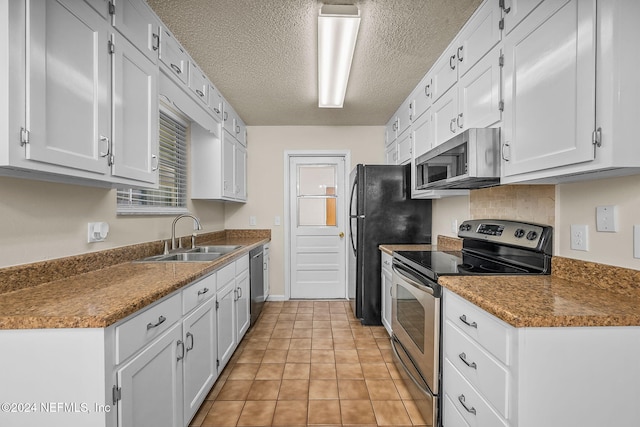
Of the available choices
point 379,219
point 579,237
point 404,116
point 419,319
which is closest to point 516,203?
point 579,237

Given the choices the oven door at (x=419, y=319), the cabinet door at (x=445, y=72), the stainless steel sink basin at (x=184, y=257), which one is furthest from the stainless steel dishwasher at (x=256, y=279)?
the cabinet door at (x=445, y=72)

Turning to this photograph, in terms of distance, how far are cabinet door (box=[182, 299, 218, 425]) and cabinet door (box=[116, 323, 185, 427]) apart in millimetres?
72

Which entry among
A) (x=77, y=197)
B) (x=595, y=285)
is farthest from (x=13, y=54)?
(x=595, y=285)

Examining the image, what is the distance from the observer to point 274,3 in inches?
68.7

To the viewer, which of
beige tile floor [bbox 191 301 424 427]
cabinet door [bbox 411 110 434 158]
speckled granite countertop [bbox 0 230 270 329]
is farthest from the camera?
cabinet door [bbox 411 110 434 158]

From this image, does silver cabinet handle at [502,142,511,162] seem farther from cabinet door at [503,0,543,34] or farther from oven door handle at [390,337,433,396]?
oven door handle at [390,337,433,396]

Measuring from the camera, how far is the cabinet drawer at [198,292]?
1.57 metres

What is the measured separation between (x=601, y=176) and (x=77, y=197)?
2421mm

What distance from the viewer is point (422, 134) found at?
A: 2.71 metres

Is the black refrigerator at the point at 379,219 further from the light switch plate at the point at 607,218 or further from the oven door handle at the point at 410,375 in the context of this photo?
the light switch plate at the point at 607,218

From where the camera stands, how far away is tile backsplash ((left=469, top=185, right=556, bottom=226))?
5.42 feet

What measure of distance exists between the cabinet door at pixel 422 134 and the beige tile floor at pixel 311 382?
174cm

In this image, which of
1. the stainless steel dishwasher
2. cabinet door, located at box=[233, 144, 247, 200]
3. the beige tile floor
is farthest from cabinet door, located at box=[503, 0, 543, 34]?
cabinet door, located at box=[233, 144, 247, 200]

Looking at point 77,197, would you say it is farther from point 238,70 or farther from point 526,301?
point 526,301
